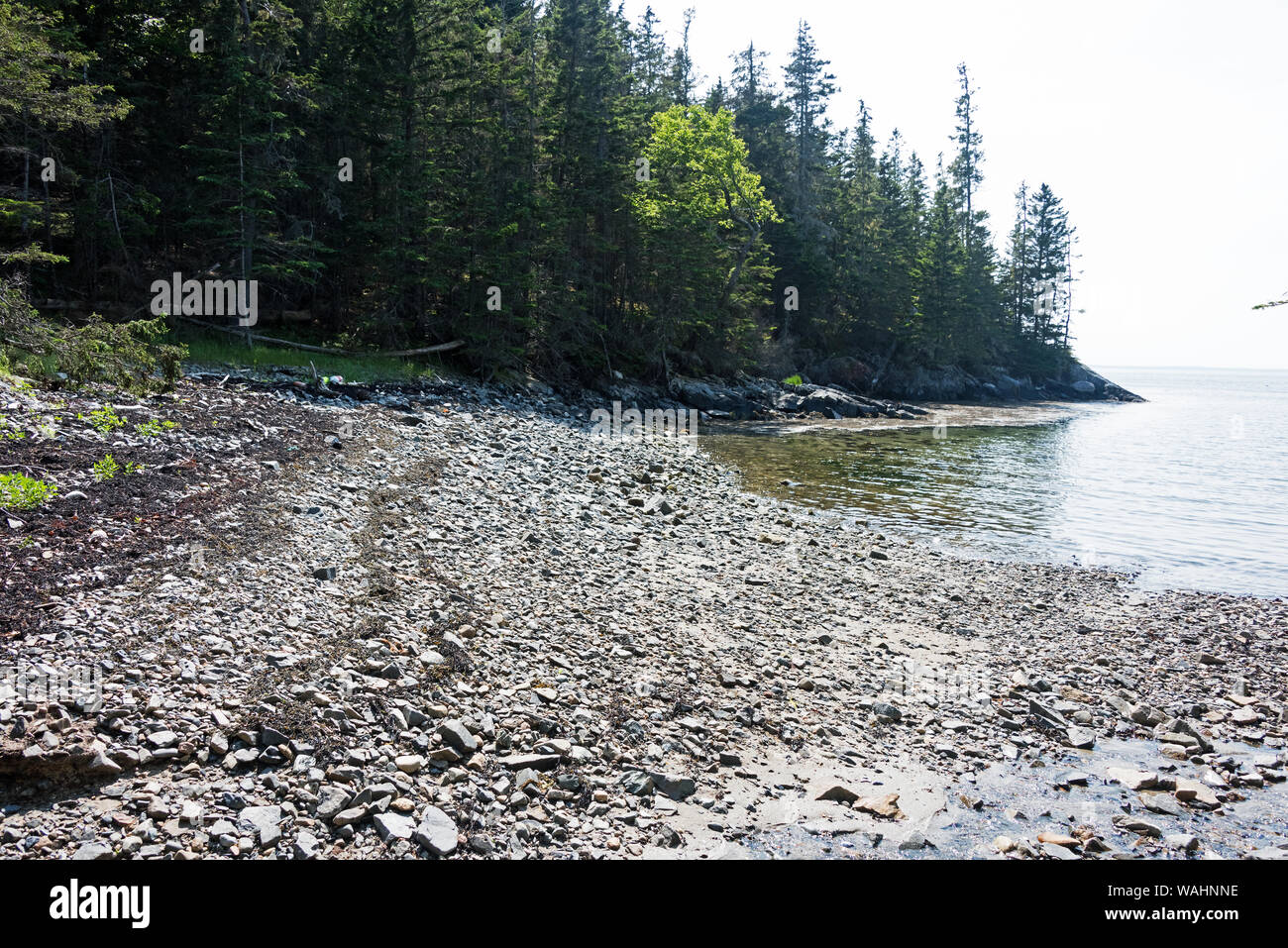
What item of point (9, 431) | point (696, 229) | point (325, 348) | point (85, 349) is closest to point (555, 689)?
point (9, 431)

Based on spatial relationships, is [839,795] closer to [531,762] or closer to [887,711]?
[887,711]

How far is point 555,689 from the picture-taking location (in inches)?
266

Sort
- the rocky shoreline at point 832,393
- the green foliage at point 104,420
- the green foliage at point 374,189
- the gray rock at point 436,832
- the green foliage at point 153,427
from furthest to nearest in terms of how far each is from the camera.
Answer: the rocky shoreline at point 832,393, the green foliage at point 374,189, the green foliage at point 153,427, the green foliage at point 104,420, the gray rock at point 436,832

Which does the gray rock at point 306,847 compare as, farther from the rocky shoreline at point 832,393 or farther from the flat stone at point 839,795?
the rocky shoreline at point 832,393

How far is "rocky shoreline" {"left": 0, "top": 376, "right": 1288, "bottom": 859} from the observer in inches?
188

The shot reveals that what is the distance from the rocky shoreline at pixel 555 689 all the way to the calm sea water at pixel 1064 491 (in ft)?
9.44

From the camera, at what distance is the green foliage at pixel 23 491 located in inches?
317

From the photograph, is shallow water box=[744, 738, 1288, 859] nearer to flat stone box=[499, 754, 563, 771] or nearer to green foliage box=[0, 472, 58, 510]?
flat stone box=[499, 754, 563, 771]

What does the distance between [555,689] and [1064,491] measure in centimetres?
2175

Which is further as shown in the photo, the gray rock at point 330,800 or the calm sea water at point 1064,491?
the calm sea water at point 1064,491

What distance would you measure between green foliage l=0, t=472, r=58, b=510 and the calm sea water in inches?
616

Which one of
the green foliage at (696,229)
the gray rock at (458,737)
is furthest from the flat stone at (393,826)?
the green foliage at (696,229)

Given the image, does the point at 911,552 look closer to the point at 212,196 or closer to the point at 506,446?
the point at 506,446

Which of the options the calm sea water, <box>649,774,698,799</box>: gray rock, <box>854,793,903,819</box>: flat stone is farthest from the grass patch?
<box>854,793,903,819</box>: flat stone
